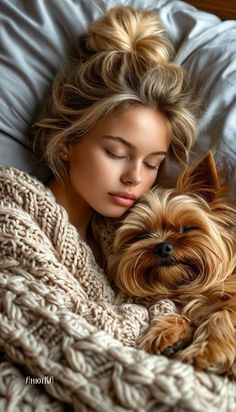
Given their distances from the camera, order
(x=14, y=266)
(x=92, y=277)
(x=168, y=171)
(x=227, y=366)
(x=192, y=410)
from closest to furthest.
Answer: (x=192, y=410), (x=227, y=366), (x=14, y=266), (x=92, y=277), (x=168, y=171)

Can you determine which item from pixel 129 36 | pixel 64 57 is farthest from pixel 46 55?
pixel 129 36

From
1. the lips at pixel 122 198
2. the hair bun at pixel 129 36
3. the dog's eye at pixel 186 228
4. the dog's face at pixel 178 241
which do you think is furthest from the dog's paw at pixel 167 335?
the hair bun at pixel 129 36

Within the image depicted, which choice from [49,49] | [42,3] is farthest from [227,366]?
[42,3]

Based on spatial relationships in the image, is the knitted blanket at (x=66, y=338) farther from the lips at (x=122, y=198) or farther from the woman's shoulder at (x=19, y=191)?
the lips at (x=122, y=198)

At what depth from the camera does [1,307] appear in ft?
4.36

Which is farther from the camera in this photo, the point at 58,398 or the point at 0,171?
the point at 0,171

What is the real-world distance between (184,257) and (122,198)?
239 millimetres

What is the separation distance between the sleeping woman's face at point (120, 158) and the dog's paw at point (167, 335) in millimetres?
345

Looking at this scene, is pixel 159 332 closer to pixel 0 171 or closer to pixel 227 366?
pixel 227 366

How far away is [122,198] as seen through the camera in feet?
5.28

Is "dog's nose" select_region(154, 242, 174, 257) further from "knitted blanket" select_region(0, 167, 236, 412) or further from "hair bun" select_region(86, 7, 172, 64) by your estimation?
"hair bun" select_region(86, 7, 172, 64)

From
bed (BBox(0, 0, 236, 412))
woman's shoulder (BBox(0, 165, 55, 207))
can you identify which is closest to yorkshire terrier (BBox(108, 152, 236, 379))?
bed (BBox(0, 0, 236, 412))

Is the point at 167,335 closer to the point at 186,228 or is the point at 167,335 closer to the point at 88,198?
the point at 186,228

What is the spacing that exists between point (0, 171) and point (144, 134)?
0.40 metres
